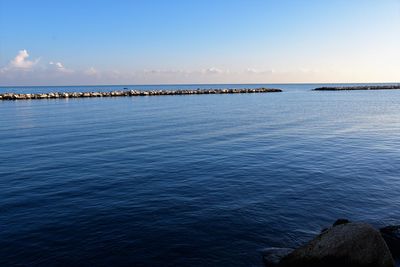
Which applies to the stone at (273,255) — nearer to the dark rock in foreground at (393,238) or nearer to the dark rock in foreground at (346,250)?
the dark rock in foreground at (346,250)

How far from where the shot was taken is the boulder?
11.3 meters

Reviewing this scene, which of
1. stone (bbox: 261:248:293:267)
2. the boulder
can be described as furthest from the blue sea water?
the boulder

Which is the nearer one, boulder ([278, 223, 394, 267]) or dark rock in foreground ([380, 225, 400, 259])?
boulder ([278, 223, 394, 267])

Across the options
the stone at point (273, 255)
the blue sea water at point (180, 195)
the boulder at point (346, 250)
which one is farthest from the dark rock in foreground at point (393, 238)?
the stone at point (273, 255)

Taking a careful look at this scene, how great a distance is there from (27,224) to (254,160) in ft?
55.7

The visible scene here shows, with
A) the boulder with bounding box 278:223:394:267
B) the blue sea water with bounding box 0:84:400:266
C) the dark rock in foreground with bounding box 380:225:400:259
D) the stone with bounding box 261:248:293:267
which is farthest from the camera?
the blue sea water with bounding box 0:84:400:266

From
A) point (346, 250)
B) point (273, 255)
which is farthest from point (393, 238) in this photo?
point (273, 255)

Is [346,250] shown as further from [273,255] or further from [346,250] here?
[273,255]

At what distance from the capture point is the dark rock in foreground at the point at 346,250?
444 inches

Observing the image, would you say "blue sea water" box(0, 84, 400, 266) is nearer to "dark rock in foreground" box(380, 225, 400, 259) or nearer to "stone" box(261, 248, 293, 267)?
"stone" box(261, 248, 293, 267)

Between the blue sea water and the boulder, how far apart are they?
1.74 m

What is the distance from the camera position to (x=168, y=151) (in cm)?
3102

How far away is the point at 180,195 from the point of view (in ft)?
63.4

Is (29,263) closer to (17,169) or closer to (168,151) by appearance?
(17,169)
